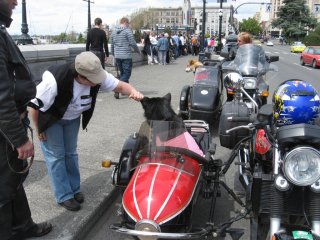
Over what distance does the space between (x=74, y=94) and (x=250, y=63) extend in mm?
4201

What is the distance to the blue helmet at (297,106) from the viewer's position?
3064 mm

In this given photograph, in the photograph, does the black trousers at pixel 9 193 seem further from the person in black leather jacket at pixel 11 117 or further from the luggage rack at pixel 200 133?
the luggage rack at pixel 200 133

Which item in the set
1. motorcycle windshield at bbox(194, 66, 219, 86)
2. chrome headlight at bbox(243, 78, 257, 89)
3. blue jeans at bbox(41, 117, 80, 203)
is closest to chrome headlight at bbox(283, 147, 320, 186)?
blue jeans at bbox(41, 117, 80, 203)

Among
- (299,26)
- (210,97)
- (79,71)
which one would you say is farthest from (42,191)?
(299,26)

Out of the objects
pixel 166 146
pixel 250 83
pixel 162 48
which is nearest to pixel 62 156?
pixel 166 146

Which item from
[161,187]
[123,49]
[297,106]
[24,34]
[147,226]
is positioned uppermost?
[24,34]

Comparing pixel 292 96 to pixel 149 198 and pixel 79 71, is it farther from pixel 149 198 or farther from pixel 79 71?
pixel 79 71

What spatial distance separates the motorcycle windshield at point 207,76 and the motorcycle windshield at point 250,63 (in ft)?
0.80

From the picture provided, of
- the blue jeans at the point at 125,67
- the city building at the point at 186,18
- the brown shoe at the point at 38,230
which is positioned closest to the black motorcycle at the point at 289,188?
the brown shoe at the point at 38,230

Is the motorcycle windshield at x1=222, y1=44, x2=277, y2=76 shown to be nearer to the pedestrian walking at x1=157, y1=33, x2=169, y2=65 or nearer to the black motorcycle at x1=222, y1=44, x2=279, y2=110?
the black motorcycle at x1=222, y1=44, x2=279, y2=110

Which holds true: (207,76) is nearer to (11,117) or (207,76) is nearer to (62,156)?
(62,156)

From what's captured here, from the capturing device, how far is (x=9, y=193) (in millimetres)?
2857

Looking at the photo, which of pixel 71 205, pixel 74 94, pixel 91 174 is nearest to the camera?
Answer: pixel 74 94

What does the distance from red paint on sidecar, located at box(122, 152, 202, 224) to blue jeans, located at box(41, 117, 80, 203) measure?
87 centimetres
